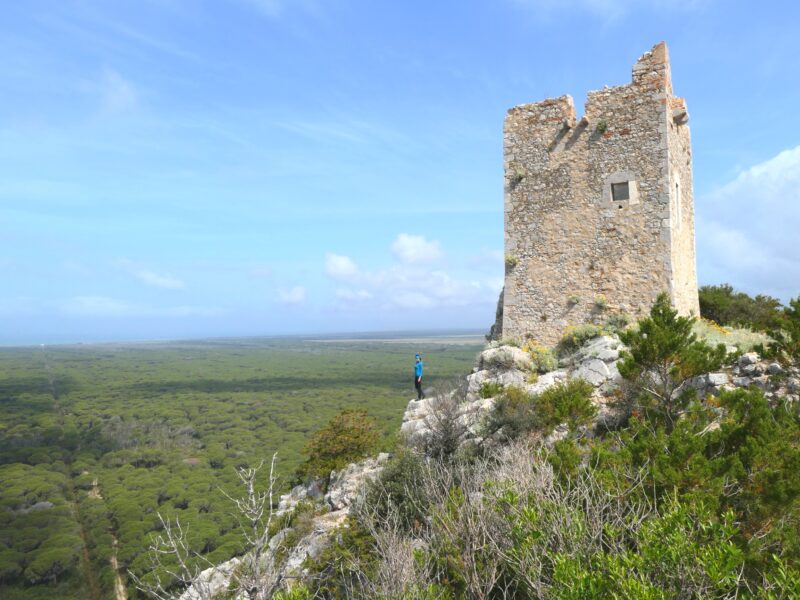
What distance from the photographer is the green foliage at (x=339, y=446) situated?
17.9 meters

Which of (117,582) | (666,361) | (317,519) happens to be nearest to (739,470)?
(666,361)

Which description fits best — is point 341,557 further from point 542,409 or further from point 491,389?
point 491,389

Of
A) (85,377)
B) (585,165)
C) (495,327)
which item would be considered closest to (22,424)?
(85,377)

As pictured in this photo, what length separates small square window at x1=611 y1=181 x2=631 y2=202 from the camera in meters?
13.2

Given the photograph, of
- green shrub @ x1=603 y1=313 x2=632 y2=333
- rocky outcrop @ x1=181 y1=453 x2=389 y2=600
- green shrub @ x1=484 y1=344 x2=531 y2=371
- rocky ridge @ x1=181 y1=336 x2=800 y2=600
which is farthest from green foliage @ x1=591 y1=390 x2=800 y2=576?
rocky outcrop @ x1=181 y1=453 x2=389 y2=600

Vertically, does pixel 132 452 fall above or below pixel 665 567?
below

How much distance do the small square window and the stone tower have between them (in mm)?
26

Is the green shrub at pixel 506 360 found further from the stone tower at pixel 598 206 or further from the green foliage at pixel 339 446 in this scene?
the green foliage at pixel 339 446

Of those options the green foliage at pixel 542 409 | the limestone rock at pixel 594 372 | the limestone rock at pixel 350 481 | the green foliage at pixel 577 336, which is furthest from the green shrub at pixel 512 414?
the limestone rock at pixel 350 481

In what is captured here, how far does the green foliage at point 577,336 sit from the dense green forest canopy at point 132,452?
9.59m

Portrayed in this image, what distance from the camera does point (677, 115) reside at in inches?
534

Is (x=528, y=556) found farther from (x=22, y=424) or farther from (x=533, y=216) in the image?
(x=22, y=424)

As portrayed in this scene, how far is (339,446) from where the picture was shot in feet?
60.5

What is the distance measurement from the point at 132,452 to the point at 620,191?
192ft
